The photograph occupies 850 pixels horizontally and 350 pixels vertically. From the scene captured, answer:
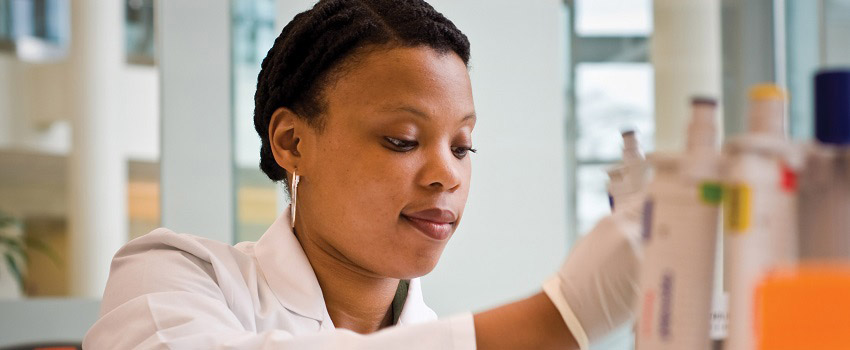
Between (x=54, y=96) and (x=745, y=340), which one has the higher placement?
(x=54, y=96)

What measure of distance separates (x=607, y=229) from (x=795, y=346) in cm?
21

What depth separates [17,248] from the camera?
12.3 ft

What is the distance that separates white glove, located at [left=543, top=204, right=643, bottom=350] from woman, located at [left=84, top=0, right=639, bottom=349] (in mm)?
211

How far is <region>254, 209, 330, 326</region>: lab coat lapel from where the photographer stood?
121 centimetres

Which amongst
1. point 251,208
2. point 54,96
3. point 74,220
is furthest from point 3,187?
point 251,208

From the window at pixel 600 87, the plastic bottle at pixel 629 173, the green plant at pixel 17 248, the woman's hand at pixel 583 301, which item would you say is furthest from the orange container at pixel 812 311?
the green plant at pixel 17 248

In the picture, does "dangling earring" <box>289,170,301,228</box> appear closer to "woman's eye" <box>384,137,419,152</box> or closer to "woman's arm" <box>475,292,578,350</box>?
"woman's eye" <box>384,137,419,152</box>

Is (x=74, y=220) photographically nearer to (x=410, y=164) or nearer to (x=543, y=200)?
(x=543, y=200)

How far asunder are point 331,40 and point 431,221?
0.29 m

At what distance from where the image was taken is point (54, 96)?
4.97 meters

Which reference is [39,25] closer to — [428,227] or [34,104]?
[34,104]

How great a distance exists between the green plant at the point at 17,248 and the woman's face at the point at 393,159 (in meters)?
2.82

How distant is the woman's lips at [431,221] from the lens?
1.14m

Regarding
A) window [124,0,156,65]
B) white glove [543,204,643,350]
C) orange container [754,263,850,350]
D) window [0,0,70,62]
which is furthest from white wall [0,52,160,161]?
orange container [754,263,850,350]
